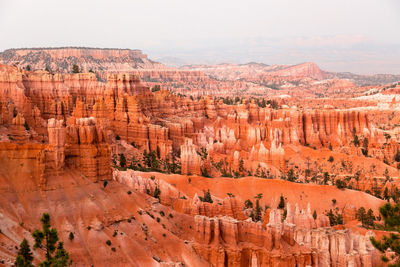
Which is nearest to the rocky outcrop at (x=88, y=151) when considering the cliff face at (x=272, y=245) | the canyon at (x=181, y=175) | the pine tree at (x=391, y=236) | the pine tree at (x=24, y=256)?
the canyon at (x=181, y=175)

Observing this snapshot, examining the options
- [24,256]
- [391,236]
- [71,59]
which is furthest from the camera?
[71,59]

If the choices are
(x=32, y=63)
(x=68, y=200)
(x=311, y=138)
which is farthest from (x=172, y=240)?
(x=32, y=63)

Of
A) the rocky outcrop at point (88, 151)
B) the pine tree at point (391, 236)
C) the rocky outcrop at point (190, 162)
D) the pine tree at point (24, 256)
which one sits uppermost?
the rocky outcrop at point (88, 151)

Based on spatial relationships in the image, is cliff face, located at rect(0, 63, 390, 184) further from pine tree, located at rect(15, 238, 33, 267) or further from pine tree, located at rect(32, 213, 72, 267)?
pine tree, located at rect(15, 238, 33, 267)

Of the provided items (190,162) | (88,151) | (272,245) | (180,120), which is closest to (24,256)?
(88,151)

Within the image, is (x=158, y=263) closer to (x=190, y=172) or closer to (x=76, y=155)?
(x=76, y=155)

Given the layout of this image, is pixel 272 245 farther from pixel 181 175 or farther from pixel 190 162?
pixel 190 162

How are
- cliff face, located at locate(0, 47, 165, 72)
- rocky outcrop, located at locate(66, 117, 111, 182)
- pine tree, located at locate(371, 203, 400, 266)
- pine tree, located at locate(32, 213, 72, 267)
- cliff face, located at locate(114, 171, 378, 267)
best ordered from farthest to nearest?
cliff face, located at locate(0, 47, 165, 72) < cliff face, located at locate(114, 171, 378, 267) < rocky outcrop, located at locate(66, 117, 111, 182) < pine tree, located at locate(371, 203, 400, 266) < pine tree, located at locate(32, 213, 72, 267)

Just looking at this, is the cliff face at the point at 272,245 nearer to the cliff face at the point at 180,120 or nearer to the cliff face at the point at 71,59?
the cliff face at the point at 180,120

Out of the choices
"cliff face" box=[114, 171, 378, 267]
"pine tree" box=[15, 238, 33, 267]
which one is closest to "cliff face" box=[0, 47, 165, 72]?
Answer: "cliff face" box=[114, 171, 378, 267]
